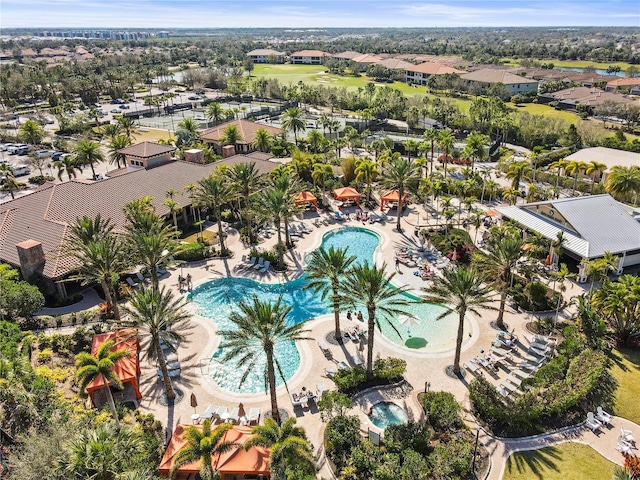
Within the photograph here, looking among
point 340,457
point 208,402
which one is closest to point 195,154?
point 208,402

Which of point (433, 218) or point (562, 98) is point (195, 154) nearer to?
point (433, 218)

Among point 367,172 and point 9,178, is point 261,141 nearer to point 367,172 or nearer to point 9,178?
point 367,172

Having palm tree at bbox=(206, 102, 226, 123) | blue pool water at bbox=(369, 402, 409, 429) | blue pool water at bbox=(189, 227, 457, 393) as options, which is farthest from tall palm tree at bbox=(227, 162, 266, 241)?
palm tree at bbox=(206, 102, 226, 123)

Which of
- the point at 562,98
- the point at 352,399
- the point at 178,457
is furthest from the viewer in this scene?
the point at 562,98

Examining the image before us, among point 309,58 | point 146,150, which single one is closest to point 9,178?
point 146,150

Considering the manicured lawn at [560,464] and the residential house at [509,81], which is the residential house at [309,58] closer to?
the residential house at [509,81]

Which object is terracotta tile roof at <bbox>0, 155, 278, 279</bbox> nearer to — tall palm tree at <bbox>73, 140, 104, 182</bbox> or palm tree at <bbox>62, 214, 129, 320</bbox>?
palm tree at <bbox>62, 214, 129, 320</bbox>
